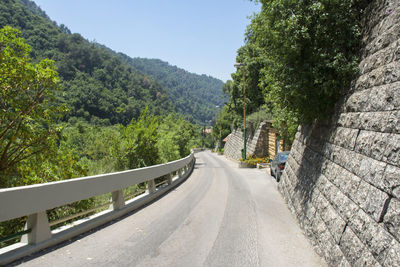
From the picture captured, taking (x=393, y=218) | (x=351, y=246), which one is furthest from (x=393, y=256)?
(x=351, y=246)

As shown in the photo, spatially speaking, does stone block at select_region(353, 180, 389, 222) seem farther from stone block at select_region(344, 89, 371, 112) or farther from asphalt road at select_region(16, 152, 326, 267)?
stone block at select_region(344, 89, 371, 112)

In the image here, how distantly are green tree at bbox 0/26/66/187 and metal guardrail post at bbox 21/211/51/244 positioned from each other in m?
2.09

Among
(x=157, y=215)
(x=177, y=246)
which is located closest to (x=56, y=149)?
(x=157, y=215)

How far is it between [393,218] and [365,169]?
124 centimetres

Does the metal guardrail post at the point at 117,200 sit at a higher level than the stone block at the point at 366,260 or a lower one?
lower

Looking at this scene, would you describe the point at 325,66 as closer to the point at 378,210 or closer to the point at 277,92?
the point at 277,92

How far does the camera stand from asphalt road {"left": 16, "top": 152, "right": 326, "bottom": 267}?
168 inches

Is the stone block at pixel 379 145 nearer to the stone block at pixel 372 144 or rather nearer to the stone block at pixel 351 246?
the stone block at pixel 372 144

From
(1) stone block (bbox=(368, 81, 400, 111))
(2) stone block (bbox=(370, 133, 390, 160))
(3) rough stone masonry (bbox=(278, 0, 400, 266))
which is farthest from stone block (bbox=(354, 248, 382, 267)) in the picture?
(1) stone block (bbox=(368, 81, 400, 111))

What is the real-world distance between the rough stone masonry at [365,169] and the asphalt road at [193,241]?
24.7 inches

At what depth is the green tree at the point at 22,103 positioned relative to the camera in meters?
5.93

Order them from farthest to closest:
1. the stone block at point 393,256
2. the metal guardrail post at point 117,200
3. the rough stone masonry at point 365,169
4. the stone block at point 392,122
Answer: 1. the metal guardrail post at point 117,200
2. the stone block at point 392,122
3. the rough stone masonry at point 365,169
4. the stone block at point 393,256

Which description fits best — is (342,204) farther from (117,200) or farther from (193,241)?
(117,200)

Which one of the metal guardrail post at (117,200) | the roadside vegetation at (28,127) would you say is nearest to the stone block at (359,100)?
the metal guardrail post at (117,200)
